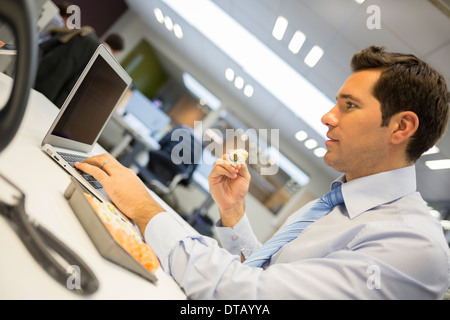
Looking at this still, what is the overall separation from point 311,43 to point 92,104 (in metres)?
2.92

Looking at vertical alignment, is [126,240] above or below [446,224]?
below

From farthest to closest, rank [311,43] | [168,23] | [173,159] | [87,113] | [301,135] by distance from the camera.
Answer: [301,135] → [168,23] → [173,159] → [311,43] → [87,113]

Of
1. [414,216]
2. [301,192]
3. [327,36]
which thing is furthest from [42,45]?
[301,192]

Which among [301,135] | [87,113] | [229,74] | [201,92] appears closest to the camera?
[87,113]

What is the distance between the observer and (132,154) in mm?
3967

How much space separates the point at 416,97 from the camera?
0.91 metres

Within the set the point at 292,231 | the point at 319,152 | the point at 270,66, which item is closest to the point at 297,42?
the point at 270,66

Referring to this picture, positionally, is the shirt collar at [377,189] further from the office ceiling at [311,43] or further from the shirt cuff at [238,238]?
the office ceiling at [311,43]

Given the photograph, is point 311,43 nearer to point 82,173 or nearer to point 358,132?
point 358,132

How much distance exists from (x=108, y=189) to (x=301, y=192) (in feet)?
22.3

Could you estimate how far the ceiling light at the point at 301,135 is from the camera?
5.76 metres

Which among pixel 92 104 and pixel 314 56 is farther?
pixel 314 56

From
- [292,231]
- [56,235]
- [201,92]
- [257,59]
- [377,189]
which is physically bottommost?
[56,235]

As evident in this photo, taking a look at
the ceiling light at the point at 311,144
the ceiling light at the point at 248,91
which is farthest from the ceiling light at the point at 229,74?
the ceiling light at the point at 311,144
